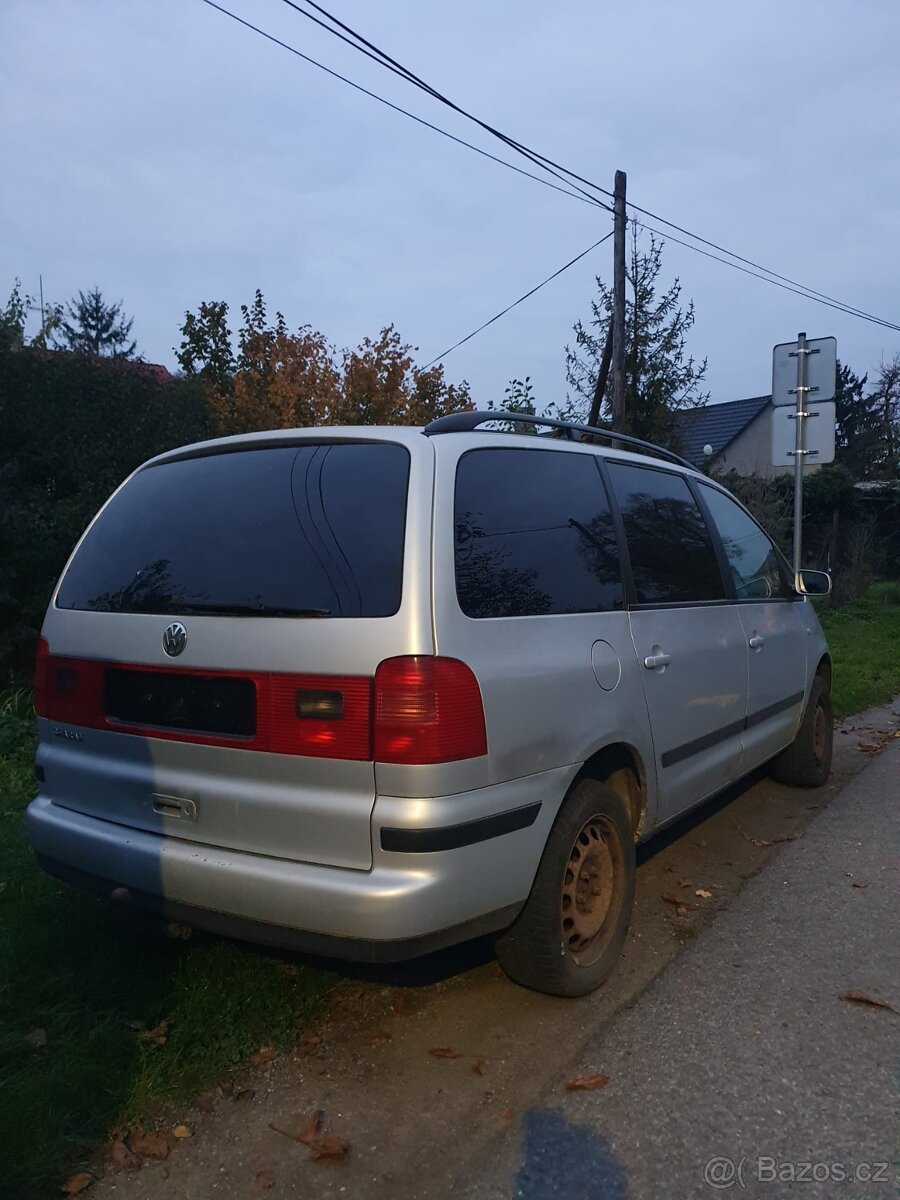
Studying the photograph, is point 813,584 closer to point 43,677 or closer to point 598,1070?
point 598,1070

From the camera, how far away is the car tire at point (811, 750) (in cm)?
574

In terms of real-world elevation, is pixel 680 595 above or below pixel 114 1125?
above

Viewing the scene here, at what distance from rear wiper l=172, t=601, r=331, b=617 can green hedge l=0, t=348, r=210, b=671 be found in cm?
457

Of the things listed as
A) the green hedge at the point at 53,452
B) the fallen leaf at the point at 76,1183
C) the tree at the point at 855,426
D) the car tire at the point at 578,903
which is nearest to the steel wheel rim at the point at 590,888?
the car tire at the point at 578,903

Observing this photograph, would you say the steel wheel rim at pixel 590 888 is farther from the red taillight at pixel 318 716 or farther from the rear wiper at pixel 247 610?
the rear wiper at pixel 247 610

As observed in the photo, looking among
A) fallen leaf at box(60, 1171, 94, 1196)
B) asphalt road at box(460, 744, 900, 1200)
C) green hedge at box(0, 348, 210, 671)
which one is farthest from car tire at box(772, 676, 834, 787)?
green hedge at box(0, 348, 210, 671)

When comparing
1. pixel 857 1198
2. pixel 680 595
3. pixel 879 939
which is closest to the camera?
pixel 857 1198

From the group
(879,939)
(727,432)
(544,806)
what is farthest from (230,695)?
(727,432)

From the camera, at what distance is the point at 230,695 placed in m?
2.76

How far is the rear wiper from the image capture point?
8.75 ft

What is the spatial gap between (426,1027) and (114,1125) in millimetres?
963

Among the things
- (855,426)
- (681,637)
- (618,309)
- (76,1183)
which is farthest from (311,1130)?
(855,426)

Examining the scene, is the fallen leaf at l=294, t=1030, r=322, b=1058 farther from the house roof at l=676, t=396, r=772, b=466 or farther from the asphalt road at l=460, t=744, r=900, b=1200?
the house roof at l=676, t=396, r=772, b=466

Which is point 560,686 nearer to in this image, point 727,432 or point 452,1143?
point 452,1143
